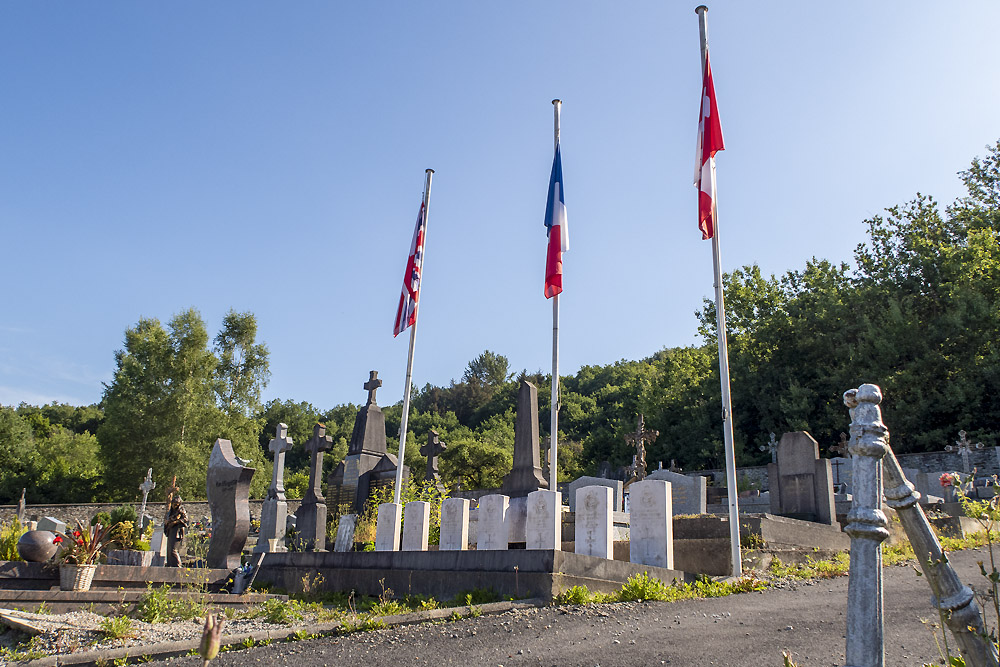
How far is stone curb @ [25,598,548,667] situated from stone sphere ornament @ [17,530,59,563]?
388 cm

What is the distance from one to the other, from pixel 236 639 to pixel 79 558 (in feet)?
12.4

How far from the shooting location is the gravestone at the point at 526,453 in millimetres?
12219

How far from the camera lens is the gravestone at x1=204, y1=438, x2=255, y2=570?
11.2 metres

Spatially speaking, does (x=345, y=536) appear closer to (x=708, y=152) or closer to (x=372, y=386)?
(x=372, y=386)

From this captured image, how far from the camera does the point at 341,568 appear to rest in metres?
9.77

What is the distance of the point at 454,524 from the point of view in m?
10.0

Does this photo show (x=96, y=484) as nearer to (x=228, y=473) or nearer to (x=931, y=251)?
(x=228, y=473)

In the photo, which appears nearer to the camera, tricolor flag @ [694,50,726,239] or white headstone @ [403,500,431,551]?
tricolor flag @ [694,50,726,239]

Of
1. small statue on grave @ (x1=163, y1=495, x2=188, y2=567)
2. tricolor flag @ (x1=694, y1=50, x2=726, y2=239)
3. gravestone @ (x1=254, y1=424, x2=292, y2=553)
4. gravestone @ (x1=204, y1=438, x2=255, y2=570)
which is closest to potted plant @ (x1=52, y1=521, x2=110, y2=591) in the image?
gravestone @ (x1=204, y1=438, x2=255, y2=570)

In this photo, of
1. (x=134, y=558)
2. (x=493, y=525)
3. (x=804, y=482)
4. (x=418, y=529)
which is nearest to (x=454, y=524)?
(x=418, y=529)

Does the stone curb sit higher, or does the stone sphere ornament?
Answer: the stone sphere ornament

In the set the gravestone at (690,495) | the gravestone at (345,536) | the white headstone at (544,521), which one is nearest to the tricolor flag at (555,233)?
Result: the white headstone at (544,521)

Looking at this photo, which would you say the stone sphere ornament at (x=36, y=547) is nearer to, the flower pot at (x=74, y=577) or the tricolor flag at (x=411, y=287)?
the flower pot at (x=74, y=577)

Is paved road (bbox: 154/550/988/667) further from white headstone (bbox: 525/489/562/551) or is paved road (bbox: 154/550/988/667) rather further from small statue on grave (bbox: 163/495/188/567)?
small statue on grave (bbox: 163/495/188/567)
